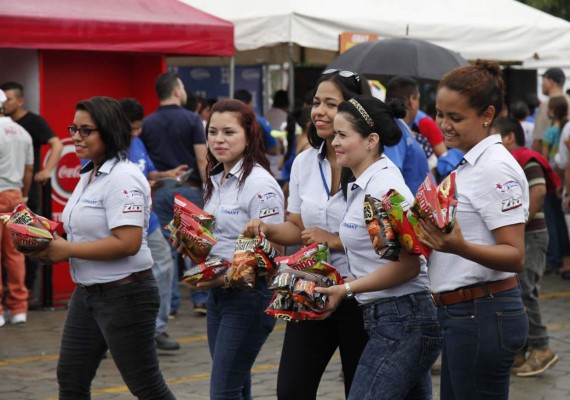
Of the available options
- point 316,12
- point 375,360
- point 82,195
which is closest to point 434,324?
point 375,360

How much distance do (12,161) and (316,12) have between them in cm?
475

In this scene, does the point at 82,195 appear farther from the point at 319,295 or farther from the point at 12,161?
the point at 12,161

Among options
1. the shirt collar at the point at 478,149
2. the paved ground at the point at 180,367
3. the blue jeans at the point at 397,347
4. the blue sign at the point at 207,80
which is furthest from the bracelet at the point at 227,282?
the blue sign at the point at 207,80

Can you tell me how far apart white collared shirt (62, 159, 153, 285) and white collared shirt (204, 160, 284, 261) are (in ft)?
1.23

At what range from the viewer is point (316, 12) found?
1316cm

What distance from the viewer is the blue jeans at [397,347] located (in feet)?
14.0

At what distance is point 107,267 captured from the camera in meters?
5.27

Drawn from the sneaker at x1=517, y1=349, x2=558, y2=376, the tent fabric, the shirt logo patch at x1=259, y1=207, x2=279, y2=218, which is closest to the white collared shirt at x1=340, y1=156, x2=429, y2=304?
the shirt logo patch at x1=259, y1=207, x2=279, y2=218

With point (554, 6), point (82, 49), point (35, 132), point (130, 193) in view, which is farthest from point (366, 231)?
point (554, 6)

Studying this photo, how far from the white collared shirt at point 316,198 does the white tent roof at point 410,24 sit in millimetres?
7624

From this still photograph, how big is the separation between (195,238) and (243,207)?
32 cm

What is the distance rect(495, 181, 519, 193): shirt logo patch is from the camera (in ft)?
13.3

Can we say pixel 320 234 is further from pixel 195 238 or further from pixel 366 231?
pixel 195 238

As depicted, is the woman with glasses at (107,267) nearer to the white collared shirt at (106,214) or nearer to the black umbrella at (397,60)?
the white collared shirt at (106,214)
